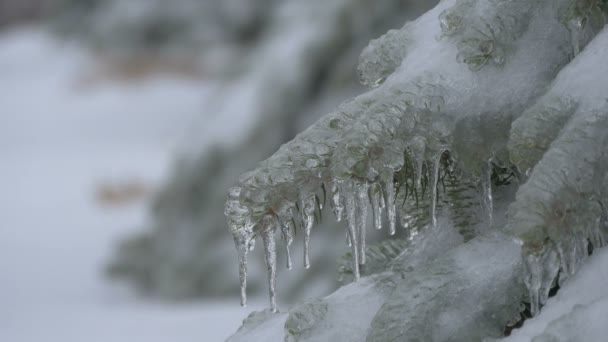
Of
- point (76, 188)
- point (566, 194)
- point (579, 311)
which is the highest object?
point (76, 188)

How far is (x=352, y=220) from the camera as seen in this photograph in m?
1.39

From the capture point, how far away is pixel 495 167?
56.7 inches

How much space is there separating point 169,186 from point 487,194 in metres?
5.51

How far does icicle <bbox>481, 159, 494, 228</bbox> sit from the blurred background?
10.3 ft

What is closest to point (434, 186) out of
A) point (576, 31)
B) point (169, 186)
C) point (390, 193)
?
point (390, 193)

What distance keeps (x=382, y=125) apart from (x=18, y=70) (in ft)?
58.7

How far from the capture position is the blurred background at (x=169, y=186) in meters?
5.51

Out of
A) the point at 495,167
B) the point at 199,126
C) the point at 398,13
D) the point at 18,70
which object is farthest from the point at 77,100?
the point at 495,167

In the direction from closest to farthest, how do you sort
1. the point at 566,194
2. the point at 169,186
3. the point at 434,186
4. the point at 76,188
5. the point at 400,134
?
the point at 566,194, the point at 400,134, the point at 434,186, the point at 169,186, the point at 76,188

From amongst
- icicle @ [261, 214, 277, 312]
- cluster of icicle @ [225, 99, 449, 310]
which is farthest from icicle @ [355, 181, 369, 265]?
icicle @ [261, 214, 277, 312]

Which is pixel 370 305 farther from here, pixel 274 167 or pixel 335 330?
pixel 274 167

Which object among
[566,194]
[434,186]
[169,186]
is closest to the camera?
[566,194]

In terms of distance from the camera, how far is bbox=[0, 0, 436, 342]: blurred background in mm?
5512

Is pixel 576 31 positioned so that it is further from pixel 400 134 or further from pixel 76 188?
pixel 76 188
